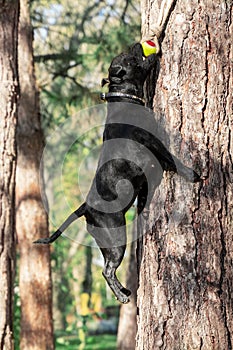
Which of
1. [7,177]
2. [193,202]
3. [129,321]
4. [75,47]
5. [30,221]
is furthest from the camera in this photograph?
[75,47]

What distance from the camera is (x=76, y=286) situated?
31.6 metres

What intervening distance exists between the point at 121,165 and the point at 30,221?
6.26 metres

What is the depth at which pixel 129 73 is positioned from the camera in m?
2.80

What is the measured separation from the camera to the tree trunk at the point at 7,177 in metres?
5.75

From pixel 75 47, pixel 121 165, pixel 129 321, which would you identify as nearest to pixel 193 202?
pixel 121 165

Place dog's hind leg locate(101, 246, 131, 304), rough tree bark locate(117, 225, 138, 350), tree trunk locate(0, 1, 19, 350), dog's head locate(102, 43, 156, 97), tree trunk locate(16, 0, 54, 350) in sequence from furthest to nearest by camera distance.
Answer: rough tree bark locate(117, 225, 138, 350), tree trunk locate(16, 0, 54, 350), tree trunk locate(0, 1, 19, 350), dog's head locate(102, 43, 156, 97), dog's hind leg locate(101, 246, 131, 304)

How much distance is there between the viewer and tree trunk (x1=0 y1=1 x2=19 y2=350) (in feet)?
18.9

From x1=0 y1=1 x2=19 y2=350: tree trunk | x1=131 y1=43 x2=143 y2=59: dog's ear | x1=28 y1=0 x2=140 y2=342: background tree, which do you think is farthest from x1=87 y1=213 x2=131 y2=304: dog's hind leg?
x1=28 y1=0 x2=140 y2=342: background tree

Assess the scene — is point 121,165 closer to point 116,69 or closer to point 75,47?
point 116,69

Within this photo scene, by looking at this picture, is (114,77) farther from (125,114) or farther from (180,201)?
(180,201)

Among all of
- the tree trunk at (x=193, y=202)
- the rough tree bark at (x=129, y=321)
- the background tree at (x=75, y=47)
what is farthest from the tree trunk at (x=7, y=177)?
the rough tree bark at (x=129, y=321)

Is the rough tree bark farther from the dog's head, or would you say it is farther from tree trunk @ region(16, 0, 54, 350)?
the dog's head

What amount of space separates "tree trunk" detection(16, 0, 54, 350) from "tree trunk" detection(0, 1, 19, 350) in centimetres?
239

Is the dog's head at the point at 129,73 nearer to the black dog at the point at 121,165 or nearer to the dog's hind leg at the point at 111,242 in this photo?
the black dog at the point at 121,165
